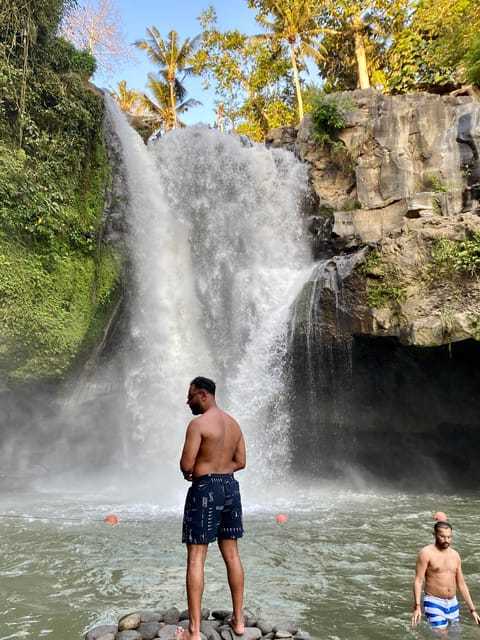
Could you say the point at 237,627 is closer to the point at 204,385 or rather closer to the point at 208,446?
the point at 208,446

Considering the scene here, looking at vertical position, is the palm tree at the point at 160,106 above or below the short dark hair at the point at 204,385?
above

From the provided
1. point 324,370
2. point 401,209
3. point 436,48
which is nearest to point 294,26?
point 436,48

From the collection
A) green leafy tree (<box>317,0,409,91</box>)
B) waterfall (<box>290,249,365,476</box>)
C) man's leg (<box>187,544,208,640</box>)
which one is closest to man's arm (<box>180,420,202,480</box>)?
man's leg (<box>187,544,208,640</box>)

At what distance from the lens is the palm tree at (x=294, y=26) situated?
86.2 ft

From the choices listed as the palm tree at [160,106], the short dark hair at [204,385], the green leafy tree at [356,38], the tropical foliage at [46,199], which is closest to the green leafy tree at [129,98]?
the palm tree at [160,106]

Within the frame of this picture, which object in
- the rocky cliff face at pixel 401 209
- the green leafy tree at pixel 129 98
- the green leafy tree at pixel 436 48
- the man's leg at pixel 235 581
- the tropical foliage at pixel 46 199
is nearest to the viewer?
the man's leg at pixel 235 581

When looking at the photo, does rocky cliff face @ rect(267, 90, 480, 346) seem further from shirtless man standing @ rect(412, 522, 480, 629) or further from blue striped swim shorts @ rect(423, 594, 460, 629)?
blue striped swim shorts @ rect(423, 594, 460, 629)

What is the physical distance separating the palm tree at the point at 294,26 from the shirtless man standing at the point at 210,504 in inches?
1013

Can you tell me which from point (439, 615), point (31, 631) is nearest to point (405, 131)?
point (439, 615)

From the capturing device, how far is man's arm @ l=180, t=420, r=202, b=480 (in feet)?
11.7

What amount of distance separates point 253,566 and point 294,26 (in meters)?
26.9

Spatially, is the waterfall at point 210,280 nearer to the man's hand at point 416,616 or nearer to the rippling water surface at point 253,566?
the rippling water surface at point 253,566

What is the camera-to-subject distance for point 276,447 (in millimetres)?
11969

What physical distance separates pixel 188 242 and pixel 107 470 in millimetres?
6232
